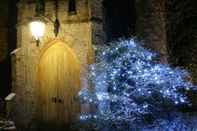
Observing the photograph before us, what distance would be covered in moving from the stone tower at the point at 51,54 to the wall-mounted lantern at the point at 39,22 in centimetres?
15

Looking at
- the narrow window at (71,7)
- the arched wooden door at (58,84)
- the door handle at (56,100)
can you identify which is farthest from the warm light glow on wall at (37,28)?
the door handle at (56,100)

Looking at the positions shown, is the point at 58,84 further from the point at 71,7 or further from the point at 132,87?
the point at 132,87

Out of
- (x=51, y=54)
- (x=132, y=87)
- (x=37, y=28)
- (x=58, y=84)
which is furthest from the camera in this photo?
(x=51, y=54)

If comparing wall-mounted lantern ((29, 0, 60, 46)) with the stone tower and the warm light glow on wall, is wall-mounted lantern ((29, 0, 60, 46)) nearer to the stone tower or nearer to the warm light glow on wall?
the warm light glow on wall

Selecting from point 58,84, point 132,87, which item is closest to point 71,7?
point 58,84

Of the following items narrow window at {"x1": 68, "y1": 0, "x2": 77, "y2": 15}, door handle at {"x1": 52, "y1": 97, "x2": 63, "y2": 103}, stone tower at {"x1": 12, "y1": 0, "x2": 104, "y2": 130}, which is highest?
narrow window at {"x1": 68, "y1": 0, "x2": 77, "y2": 15}

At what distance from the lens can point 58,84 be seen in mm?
16500

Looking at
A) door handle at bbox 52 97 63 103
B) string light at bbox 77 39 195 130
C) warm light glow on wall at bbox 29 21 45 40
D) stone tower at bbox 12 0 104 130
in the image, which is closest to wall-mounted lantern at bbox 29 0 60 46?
warm light glow on wall at bbox 29 21 45 40

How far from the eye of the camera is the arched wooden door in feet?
53.3

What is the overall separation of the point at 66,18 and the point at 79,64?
1.76m

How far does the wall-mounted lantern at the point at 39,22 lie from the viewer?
1606cm

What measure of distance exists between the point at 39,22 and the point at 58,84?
239cm

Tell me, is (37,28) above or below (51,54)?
above

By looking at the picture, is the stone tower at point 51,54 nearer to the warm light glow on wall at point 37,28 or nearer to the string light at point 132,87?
the warm light glow on wall at point 37,28
